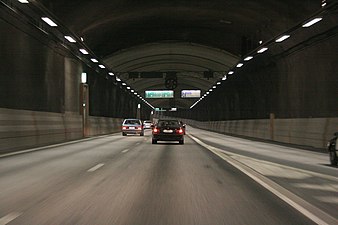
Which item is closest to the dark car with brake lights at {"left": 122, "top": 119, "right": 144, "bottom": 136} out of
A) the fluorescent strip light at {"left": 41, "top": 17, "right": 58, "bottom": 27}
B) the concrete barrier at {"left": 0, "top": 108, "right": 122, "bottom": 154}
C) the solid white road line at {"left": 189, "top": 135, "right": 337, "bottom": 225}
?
the concrete barrier at {"left": 0, "top": 108, "right": 122, "bottom": 154}

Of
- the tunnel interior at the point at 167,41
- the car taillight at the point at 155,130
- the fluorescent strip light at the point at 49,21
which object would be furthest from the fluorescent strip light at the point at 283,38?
the fluorescent strip light at the point at 49,21

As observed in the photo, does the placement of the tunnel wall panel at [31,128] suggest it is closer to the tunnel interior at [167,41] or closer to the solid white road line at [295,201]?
the tunnel interior at [167,41]

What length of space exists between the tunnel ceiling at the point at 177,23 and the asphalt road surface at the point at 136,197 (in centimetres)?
1502

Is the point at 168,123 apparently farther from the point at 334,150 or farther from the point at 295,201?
the point at 295,201

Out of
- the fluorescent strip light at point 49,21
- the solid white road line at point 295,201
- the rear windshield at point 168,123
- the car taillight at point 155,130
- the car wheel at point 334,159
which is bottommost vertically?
the solid white road line at point 295,201

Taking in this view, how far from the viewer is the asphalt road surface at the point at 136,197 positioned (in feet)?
22.8

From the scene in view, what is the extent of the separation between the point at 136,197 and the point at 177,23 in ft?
93.9

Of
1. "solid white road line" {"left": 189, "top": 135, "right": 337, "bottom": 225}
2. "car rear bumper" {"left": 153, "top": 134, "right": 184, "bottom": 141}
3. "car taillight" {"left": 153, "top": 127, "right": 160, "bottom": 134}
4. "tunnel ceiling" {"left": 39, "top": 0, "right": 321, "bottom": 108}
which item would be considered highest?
"tunnel ceiling" {"left": 39, "top": 0, "right": 321, "bottom": 108}

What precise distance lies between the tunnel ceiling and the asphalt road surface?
15.0 m

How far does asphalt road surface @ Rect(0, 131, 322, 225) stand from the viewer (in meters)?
6.94

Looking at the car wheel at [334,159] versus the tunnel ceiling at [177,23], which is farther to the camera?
the tunnel ceiling at [177,23]

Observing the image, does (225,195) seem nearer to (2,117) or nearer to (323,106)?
(2,117)

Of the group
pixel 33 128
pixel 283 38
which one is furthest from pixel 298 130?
pixel 33 128

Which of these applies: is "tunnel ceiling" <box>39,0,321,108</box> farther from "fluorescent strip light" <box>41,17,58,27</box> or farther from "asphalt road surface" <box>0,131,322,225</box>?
"asphalt road surface" <box>0,131,322,225</box>
